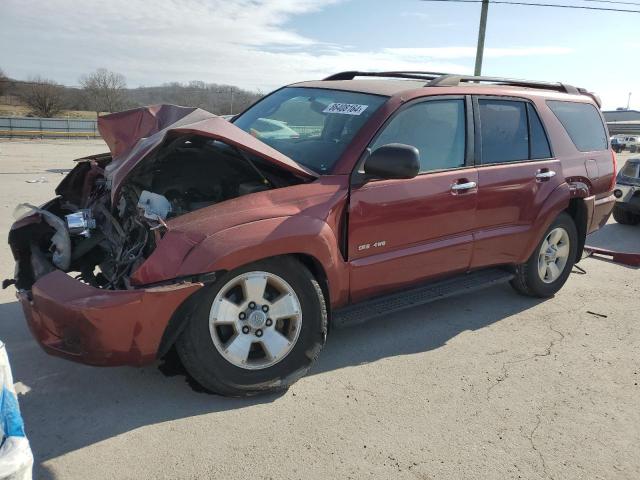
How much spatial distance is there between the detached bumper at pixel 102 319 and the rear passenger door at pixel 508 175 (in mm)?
2486

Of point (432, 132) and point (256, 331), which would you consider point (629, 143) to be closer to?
point (432, 132)

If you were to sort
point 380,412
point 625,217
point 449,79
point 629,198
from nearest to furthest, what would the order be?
1. point 380,412
2. point 449,79
3. point 629,198
4. point 625,217

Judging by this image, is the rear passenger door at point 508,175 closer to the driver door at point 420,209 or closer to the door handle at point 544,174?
the door handle at point 544,174

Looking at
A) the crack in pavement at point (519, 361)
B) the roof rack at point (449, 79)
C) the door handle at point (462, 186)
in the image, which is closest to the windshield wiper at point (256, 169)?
the door handle at point (462, 186)

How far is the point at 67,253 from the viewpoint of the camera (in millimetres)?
3412

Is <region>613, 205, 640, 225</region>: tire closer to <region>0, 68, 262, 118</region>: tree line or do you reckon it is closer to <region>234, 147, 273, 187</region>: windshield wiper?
<region>234, 147, 273, 187</region>: windshield wiper

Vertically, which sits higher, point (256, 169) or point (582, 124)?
point (582, 124)

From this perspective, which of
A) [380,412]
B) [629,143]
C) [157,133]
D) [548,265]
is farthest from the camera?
[629,143]

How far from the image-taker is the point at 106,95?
180 ft

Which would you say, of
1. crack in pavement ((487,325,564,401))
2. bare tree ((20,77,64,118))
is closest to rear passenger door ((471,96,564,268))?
crack in pavement ((487,325,564,401))

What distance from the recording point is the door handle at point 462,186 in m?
4.00

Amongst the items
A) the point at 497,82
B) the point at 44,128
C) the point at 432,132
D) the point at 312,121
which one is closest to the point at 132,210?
the point at 312,121

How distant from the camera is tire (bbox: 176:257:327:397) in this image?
9.82 ft

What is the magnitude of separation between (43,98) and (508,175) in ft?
181
